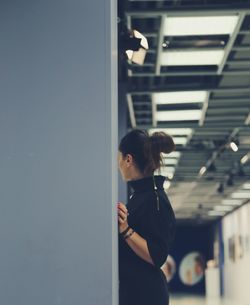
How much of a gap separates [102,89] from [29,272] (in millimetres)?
613

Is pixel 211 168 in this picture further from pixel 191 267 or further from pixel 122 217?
pixel 191 267

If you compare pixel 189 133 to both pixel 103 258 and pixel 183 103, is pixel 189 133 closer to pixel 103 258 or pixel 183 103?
pixel 183 103

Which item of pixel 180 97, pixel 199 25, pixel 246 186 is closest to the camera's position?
pixel 199 25

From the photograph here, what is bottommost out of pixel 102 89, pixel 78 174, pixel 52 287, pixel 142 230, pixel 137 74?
pixel 52 287

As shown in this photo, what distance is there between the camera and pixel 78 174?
189 cm

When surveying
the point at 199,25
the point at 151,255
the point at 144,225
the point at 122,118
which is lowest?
the point at 151,255

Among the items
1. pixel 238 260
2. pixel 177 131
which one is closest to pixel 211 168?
pixel 177 131

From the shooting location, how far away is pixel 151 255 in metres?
2.08

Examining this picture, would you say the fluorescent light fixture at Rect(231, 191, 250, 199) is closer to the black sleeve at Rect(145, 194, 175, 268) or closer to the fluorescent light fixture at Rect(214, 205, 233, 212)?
the fluorescent light fixture at Rect(214, 205, 233, 212)

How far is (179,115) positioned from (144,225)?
675cm

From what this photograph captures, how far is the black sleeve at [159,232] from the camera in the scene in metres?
2.09

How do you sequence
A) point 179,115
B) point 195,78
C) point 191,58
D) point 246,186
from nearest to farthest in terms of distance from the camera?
point 191,58 < point 195,78 < point 179,115 < point 246,186

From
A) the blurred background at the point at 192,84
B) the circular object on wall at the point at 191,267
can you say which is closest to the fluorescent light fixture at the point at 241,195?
the blurred background at the point at 192,84

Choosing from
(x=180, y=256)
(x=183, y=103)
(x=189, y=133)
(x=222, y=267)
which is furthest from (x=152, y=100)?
(x=180, y=256)
